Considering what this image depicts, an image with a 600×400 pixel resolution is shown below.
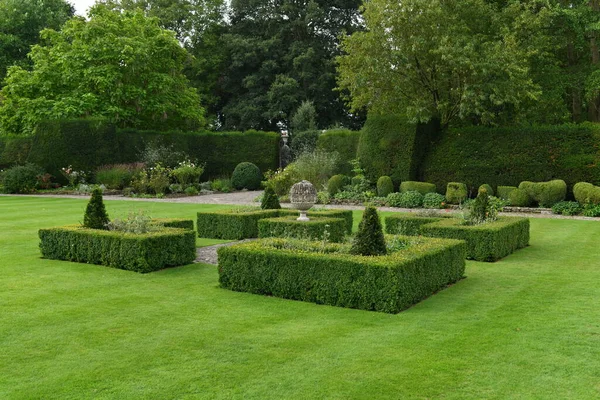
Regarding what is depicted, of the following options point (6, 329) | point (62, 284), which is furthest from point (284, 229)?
point (6, 329)

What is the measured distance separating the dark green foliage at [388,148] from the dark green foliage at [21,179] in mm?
15409

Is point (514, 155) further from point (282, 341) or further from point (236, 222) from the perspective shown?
point (282, 341)

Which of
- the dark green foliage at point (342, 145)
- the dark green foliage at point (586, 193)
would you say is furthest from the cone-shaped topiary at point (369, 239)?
the dark green foliage at point (342, 145)

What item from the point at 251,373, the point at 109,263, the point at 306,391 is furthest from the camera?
the point at 109,263

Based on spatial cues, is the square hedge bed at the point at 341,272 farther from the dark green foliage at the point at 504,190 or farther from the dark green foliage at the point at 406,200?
the dark green foliage at the point at 504,190

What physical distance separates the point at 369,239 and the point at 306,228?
3558mm

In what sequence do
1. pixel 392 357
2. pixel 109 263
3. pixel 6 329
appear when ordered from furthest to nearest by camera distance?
pixel 109 263, pixel 6 329, pixel 392 357

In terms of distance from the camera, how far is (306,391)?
4508 millimetres

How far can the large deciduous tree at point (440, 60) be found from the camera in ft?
67.8

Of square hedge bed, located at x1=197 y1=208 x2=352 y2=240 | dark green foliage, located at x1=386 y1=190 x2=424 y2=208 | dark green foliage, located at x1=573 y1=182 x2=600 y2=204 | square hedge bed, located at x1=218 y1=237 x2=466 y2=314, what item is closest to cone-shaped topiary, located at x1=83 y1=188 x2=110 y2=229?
square hedge bed, located at x1=197 y1=208 x2=352 y2=240

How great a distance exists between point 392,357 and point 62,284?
17.4 feet

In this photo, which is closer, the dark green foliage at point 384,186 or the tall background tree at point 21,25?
the dark green foliage at point 384,186

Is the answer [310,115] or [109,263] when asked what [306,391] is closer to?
[109,263]

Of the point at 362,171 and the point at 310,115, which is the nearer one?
the point at 362,171
